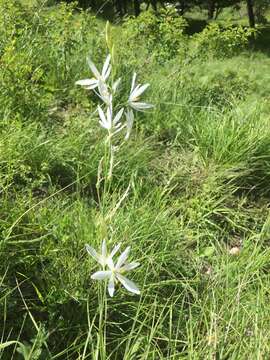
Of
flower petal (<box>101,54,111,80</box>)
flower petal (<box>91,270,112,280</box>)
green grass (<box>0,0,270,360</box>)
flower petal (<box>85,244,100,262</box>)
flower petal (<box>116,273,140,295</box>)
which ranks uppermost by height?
flower petal (<box>101,54,111,80</box>)

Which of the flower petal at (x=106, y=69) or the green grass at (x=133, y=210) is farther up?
the flower petal at (x=106, y=69)

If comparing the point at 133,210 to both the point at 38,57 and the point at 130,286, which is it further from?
the point at 38,57

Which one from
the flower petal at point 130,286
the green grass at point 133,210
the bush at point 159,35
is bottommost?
the green grass at point 133,210

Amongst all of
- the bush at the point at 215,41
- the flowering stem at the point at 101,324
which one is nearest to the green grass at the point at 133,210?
the flowering stem at the point at 101,324

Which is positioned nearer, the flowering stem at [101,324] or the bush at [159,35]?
the flowering stem at [101,324]

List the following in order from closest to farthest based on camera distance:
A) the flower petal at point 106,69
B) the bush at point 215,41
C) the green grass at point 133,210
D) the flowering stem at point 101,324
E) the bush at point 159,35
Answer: the flower petal at point 106,69 → the flowering stem at point 101,324 → the green grass at point 133,210 → the bush at point 159,35 → the bush at point 215,41

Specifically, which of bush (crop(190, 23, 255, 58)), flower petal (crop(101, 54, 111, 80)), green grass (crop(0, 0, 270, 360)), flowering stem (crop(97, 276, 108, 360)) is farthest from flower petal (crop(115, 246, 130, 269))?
bush (crop(190, 23, 255, 58))

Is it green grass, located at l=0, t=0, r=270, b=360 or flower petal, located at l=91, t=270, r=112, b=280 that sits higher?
flower petal, located at l=91, t=270, r=112, b=280

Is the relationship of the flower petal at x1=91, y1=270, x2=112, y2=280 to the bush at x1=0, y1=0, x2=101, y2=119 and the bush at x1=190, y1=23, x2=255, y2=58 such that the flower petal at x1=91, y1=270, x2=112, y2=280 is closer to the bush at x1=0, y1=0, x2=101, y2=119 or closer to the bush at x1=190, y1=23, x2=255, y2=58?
the bush at x1=0, y1=0, x2=101, y2=119

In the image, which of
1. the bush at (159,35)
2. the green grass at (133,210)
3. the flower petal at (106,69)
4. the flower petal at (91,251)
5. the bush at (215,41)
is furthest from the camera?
the bush at (215,41)

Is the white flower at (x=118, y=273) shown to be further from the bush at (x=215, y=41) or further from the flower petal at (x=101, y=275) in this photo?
the bush at (x=215, y=41)

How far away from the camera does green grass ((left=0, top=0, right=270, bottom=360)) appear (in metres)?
2.02

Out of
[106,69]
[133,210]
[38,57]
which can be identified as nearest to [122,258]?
[106,69]

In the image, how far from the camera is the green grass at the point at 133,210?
6.64 ft
